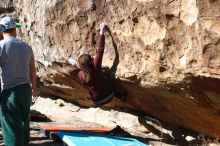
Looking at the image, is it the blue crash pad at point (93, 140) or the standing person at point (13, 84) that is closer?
the standing person at point (13, 84)

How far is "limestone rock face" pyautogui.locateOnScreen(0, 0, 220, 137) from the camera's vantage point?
543 cm

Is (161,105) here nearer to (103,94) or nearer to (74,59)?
(103,94)

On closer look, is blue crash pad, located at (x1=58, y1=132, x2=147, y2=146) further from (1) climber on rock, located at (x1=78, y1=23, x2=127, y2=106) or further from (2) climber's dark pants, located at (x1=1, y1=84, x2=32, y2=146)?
(2) climber's dark pants, located at (x1=1, y1=84, x2=32, y2=146)

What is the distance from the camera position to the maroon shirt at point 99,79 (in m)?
6.84

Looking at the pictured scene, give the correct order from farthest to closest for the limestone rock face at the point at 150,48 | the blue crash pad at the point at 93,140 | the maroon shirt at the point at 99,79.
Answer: the maroon shirt at the point at 99,79 < the blue crash pad at the point at 93,140 < the limestone rock face at the point at 150,48

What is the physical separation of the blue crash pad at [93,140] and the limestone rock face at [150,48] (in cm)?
82

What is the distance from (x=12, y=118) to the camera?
5.57 m

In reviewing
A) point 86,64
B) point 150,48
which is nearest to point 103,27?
point 86,64

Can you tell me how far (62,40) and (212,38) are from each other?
333 cm

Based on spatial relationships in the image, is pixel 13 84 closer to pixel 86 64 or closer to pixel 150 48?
pixel 86 64

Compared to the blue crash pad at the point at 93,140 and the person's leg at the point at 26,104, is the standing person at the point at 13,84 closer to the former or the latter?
the person's leg at the point at 26,104

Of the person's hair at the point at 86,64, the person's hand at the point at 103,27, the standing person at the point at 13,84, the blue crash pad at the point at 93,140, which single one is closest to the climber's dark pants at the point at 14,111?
the standing person at the point at 13,84

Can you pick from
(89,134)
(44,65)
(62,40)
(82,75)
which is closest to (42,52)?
(44,65)

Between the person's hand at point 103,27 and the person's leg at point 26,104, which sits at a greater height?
the person's hand at point 103,27
